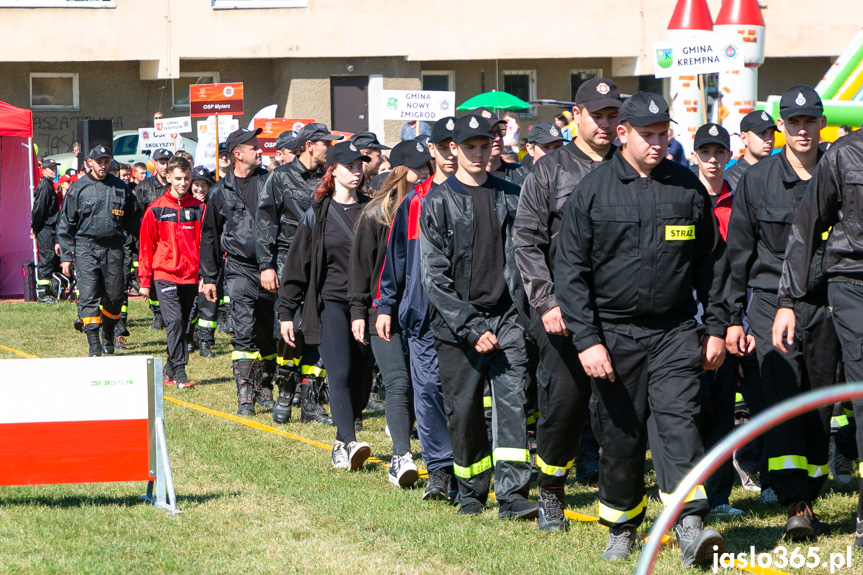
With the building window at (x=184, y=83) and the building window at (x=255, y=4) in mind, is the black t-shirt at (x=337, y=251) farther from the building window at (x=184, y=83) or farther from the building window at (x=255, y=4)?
the building window at (x=184, y=83)

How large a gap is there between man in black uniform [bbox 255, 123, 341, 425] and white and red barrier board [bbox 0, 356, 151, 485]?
3001 mm

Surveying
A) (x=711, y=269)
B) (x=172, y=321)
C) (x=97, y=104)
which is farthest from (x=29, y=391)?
(x=97, y=104)

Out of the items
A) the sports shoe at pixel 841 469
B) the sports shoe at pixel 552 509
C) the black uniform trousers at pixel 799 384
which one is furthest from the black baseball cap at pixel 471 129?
the sports shoe at pixel 841 469

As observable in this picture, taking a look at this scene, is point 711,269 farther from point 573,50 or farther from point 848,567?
point 573,50

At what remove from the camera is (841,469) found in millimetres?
7820

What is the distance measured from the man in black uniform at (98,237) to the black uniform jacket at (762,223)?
8.75m

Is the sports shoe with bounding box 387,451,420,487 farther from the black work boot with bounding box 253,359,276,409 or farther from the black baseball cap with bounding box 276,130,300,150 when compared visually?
the black baseball cap with bounding box 276,130,300,150

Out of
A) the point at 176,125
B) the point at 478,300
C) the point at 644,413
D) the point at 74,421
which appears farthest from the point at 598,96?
the point at 176,125

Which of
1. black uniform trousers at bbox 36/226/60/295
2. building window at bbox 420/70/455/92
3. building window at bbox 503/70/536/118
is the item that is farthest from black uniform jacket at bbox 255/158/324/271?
building window at bbox 503/70/536/118

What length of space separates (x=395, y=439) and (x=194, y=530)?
5.17ft

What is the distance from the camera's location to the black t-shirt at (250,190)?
36.3ft

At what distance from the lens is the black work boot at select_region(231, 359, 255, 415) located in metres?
10.7

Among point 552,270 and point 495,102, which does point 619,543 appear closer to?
point 552,270

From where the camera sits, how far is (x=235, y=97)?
19.5 m
